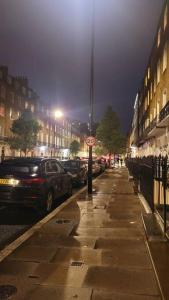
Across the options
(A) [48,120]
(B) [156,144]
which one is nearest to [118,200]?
(B) [156,144]

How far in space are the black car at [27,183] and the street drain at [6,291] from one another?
5214mm

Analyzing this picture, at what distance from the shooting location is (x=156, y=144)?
37500 mm

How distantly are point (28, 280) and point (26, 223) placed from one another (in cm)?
457

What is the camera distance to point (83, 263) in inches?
221

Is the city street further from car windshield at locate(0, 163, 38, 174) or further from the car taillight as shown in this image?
car windshield at locate(0, 163, 38, 174)

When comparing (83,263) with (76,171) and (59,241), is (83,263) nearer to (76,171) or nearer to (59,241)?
(59,241)

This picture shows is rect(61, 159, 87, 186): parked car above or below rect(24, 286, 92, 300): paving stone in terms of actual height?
above

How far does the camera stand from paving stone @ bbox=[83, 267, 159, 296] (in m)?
4.58

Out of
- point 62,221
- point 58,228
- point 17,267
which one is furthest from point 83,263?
point 62,221

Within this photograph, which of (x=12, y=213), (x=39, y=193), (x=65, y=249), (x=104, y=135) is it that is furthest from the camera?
(x=104, y=135)

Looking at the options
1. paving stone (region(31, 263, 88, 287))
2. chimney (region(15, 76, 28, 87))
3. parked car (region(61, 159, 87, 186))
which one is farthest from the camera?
chimney (region(15, 76, 28, 87))

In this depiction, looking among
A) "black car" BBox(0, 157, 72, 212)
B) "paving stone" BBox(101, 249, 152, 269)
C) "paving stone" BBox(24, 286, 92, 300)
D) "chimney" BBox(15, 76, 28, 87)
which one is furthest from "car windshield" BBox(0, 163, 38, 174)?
"chimney" BBox(15, 76, 28, 87)

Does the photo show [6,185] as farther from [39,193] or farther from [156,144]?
[156,144]

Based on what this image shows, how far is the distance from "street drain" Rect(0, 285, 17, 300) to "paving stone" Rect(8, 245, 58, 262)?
1.09m
